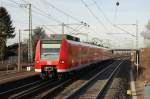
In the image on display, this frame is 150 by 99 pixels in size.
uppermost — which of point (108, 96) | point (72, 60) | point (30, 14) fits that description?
point (30, 14)

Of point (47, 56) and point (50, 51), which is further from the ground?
point (50, 51)

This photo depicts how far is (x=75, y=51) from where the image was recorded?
27.5 meters

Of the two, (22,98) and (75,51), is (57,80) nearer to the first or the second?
(75,51)

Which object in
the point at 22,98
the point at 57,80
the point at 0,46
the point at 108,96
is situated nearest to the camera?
the point at 22,98

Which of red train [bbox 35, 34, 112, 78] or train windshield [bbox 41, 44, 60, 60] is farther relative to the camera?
train windshield [bbox 41, 44, 60, 60]

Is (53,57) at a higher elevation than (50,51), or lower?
lower

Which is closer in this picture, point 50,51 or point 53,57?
point 53,57

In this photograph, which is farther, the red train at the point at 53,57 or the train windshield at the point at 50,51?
the train windshield at the point at 50,51

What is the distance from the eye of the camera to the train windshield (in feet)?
79.4

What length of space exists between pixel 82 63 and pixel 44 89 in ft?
35.0

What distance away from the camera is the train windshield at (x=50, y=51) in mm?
24188

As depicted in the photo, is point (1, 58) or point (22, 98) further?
point (1, 58)

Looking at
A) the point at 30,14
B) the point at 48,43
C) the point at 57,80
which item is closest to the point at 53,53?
the point at 48,43

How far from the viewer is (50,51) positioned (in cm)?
2433
